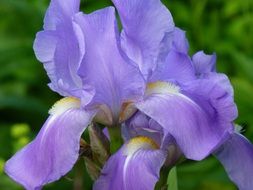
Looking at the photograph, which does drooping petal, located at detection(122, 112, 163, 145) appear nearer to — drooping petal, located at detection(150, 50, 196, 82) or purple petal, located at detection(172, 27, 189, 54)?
Result: drooping petal, located at detection(150, 50, 196, 82)

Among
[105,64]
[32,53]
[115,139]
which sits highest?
[105,64]

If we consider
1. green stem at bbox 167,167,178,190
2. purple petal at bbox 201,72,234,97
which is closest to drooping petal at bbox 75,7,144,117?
purple petal at bbox 201,72,234,97

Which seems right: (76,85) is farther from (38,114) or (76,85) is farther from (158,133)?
(38,114)

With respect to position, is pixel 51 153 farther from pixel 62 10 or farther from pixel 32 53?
pixel 32 53

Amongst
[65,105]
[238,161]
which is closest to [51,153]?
[65,105]

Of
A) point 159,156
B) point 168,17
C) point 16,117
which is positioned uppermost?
point 168,17

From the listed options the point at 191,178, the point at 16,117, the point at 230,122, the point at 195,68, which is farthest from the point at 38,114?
the point at 230,122

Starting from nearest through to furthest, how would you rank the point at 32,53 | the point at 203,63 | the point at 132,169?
the point at 132,169
the point at 203,63
the point at 32,53
